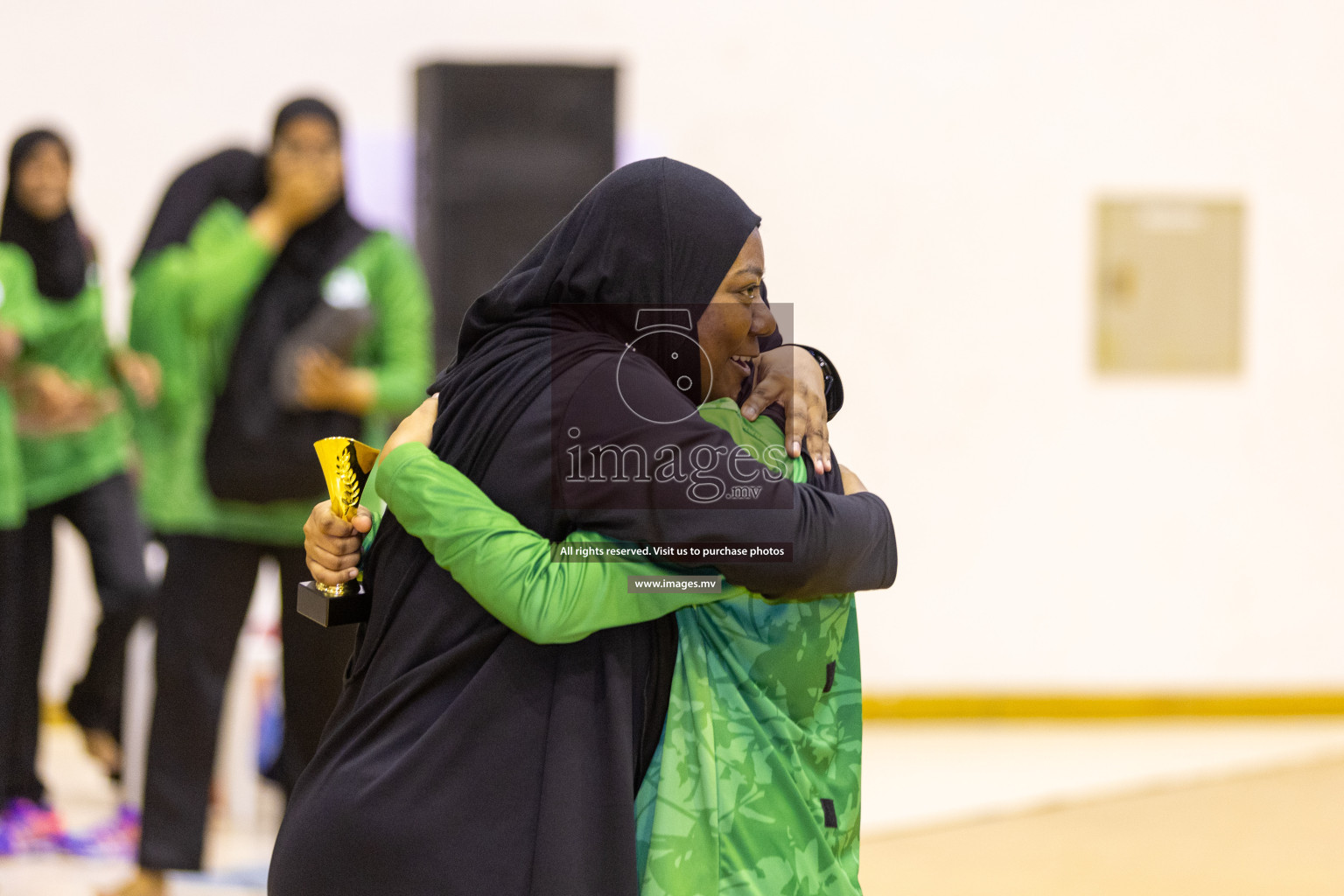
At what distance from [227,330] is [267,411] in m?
0.19

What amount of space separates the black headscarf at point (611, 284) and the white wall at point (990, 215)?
3153 mm

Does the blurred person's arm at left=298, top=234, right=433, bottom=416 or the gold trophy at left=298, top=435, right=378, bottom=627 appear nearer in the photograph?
the gold trophy at left=298, top=435, right=378, bottom=627

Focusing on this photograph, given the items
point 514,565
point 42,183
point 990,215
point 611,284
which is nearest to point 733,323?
point 611,284

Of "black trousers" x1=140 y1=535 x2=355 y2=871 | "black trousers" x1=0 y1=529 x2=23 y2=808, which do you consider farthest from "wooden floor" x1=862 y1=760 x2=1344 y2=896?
"black trousers" x1=0 y1=529 x2=23 y2=808

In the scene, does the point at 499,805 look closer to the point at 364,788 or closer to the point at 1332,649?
the point at 364,788

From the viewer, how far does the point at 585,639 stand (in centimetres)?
129

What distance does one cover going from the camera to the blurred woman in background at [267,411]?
2691 mm

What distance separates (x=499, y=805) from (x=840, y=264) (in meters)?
3.51

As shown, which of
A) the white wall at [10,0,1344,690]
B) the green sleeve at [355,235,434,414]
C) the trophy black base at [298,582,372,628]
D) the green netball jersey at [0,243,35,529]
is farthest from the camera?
the white wall at [10,0,1344,690]

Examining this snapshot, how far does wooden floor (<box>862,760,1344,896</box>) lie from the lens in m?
3.09

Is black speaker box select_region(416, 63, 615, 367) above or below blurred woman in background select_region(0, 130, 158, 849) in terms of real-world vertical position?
above

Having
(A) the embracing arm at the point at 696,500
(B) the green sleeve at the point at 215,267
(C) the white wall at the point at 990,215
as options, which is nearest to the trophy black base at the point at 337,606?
(A) the embracing arm at the point at 696,500

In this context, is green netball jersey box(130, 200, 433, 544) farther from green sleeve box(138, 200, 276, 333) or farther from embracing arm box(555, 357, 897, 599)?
embracing arm box(555, 357, 897, 599)

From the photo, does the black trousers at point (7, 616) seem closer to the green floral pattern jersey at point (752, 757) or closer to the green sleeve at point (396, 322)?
the green sleeve at point (396, 322)
